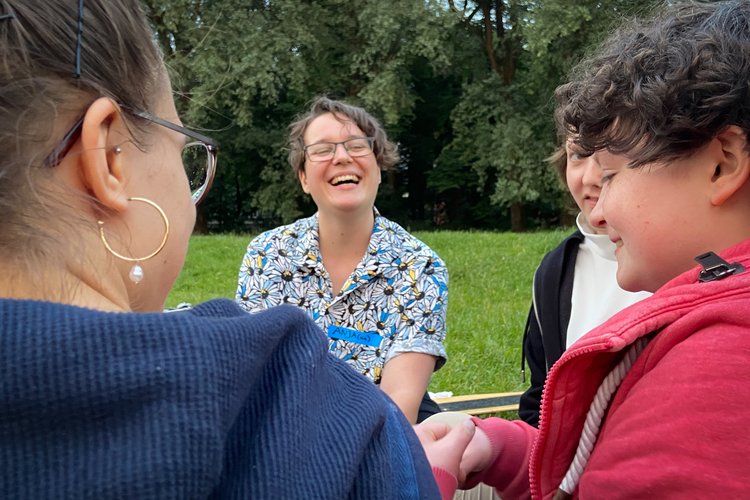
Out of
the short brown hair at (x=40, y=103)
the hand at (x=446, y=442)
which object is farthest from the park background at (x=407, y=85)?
the short brown hair at (x=40, y=103)

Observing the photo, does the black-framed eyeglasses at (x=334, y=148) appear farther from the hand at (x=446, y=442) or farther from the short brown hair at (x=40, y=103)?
the short brown hair at (x=40, y=103)

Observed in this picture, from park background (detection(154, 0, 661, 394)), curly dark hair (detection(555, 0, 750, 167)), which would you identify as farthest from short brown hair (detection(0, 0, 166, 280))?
park background (detection(154, 0, 661, 394))

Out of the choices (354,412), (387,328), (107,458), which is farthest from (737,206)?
(387,328)

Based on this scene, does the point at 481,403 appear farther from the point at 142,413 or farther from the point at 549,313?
the point at 142,413

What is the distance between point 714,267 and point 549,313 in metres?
1.16

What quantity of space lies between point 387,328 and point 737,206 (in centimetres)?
189

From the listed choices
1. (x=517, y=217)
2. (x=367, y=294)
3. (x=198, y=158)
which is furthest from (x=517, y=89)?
(x=198, y=158)

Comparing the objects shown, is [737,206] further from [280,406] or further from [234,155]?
[234,155]

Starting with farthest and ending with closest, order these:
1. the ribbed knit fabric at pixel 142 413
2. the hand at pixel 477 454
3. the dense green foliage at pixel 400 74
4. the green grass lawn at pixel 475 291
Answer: the dense green foliage at pixel 400 74, the green grass lawn at pixel 475 291, the hand at pixel 477 454, the ribbed knit fabric at pixel 142 413

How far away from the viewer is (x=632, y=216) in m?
1.31

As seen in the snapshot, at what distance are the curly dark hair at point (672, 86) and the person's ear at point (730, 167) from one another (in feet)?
0.05

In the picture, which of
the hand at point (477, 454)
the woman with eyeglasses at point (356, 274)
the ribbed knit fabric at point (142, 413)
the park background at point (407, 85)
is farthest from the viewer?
the park background at point (407, 85)

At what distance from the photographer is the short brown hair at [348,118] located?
133 inches

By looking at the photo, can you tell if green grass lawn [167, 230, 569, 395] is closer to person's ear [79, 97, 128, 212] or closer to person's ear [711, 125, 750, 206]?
person's ear [711, 125, 750, 206]
